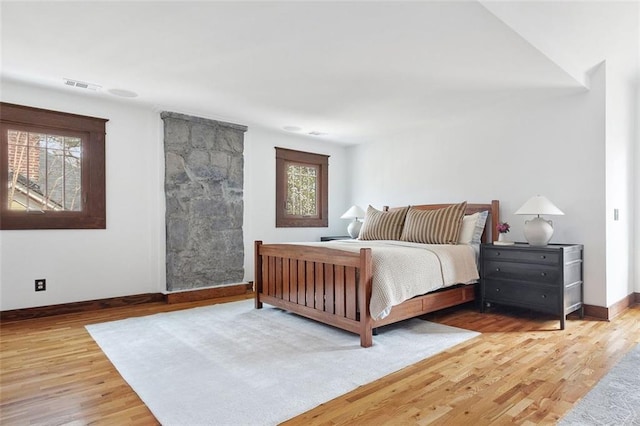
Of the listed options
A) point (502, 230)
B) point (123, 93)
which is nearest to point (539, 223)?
point (502, 230)

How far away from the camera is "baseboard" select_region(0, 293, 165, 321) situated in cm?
343

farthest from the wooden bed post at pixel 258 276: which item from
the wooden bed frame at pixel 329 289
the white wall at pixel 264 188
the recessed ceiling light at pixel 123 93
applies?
the recessed ceiling light at pixel 123 93

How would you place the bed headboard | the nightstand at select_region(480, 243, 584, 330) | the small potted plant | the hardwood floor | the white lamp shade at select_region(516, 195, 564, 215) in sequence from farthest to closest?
1. the bed headboard
2. the small potted plant
3. the white lamp shade at select_region(516, 195, 564, 215)
4. the nightstand at select_region(480, 243, 584, 330)
5. the hardwood floor

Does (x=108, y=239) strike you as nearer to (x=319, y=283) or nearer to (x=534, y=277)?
(x=319, y=283)

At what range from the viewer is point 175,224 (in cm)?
430

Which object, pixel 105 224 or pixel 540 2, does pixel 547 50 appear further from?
pixel 105 224

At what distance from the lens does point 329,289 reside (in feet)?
10.00

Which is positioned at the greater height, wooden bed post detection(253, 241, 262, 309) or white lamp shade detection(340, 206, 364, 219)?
white lamp shade detection(340, 206, 364, 219)

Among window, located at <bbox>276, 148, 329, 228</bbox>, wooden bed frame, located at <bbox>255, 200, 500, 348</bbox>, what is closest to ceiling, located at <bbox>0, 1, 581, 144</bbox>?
window, located at <bbox>276, 148, 329, 228</bbox>

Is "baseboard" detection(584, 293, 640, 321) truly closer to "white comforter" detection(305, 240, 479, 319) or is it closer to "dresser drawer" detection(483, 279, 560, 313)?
"dresser drawer" detection(483, 279, 560, 313)

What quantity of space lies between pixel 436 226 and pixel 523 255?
867 mm

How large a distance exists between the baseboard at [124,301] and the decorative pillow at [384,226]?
170 centimetres

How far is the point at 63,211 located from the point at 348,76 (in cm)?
307

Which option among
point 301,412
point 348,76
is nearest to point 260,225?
point 348,76
